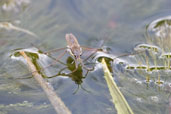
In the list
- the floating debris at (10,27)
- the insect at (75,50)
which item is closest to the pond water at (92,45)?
the floating debris at (10,27)

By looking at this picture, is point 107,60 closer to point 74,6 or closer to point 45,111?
point 45,111

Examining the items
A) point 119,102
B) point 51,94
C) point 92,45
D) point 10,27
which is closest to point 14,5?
point 10,27

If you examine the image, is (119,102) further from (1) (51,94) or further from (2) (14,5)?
(2) (14,5)

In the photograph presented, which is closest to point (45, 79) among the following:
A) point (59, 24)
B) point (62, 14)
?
point (59, 24)

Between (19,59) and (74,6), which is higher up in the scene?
(74,6)

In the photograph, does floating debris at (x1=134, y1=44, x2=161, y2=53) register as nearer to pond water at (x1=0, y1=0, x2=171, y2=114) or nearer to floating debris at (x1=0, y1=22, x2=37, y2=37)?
pond water at (x1=0, y1=0, x2=171, y2=114)
